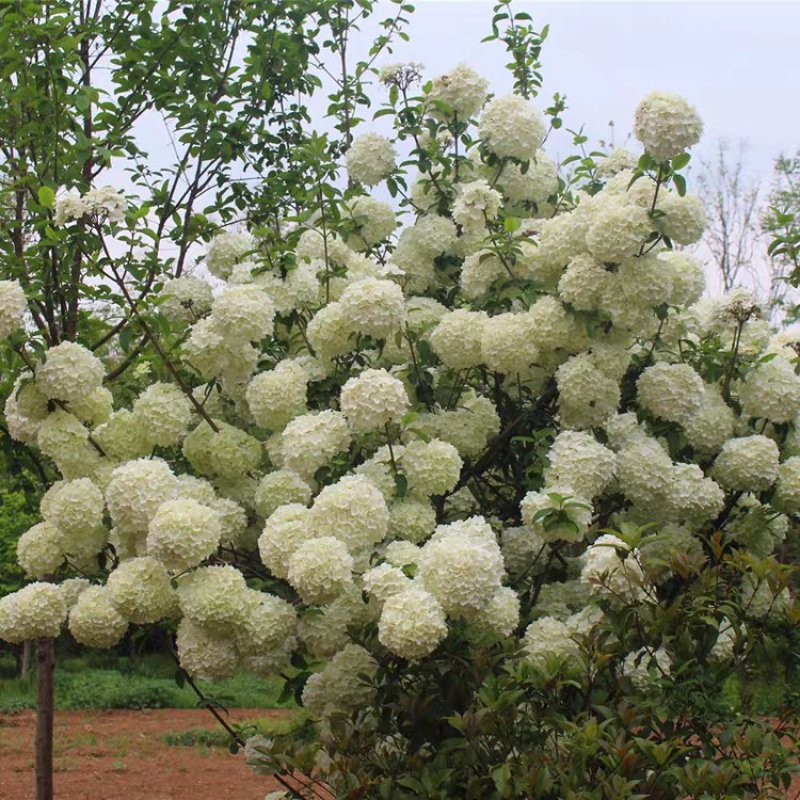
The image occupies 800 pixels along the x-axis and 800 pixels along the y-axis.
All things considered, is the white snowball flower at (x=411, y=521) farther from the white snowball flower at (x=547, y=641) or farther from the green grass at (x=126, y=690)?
the green grass at (x=126, y=690)

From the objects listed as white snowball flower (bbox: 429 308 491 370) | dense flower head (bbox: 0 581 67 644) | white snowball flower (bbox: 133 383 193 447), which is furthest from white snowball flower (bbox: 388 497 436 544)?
dense flower head (bbox: 0 581 67 644)

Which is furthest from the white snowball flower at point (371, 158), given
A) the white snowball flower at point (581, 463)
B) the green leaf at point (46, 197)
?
the white snowball flower at point (581, 463)

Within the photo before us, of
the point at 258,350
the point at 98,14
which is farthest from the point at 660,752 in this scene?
the point at 98,14

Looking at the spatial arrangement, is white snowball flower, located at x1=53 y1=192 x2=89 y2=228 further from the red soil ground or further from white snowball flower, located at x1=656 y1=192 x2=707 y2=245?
the red soil ground

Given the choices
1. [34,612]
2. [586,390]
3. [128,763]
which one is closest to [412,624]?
[586,390]

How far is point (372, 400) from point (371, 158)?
4.91 ft

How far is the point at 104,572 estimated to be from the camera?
4266mm

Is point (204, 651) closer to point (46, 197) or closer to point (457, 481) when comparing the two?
point (457, 481)

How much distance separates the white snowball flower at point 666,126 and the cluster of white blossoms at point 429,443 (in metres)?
0.01

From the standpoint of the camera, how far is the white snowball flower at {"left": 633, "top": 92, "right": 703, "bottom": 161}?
3.54 m

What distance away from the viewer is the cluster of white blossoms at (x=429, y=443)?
3.42 meters

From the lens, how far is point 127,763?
919cm

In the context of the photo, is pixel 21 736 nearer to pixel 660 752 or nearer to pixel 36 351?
pixel 36 351

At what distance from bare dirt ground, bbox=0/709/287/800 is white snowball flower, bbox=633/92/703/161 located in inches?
231
